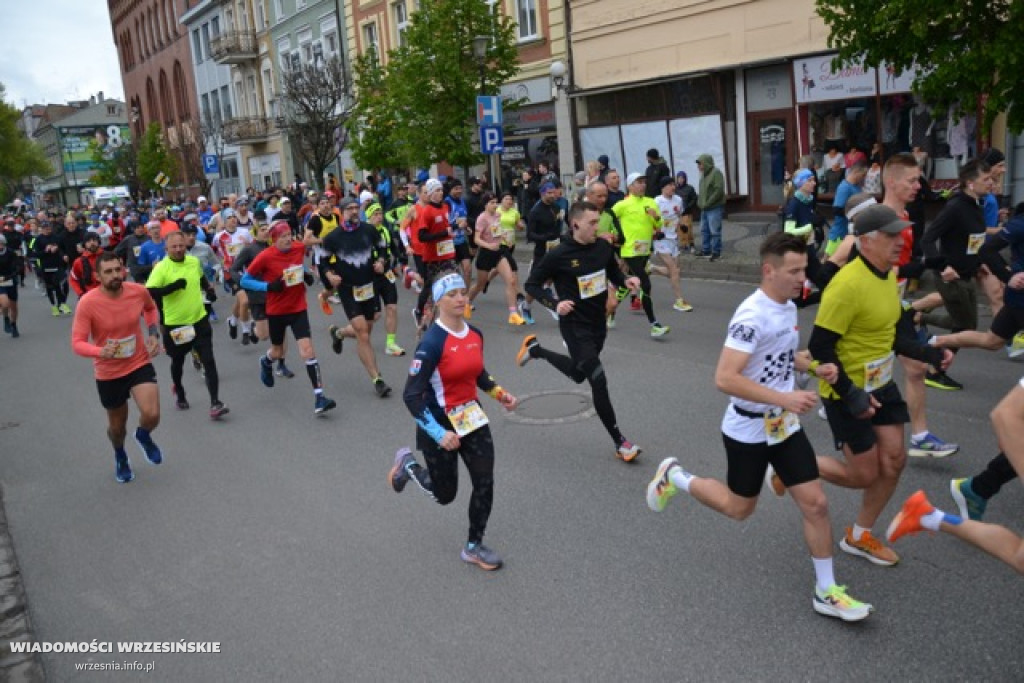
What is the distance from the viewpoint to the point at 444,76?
71.9 ft

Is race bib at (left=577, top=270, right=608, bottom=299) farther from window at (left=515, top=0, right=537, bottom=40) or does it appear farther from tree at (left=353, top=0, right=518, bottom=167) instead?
window at (left=515, top=0, right=537, bottom=40)

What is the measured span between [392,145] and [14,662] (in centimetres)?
2242

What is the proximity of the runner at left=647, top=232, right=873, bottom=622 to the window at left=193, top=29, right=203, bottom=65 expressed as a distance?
198 ft

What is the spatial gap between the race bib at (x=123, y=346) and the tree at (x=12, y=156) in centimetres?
9671

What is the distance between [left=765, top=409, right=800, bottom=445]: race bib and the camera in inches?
164

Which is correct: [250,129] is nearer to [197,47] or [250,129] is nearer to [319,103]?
[197,47]

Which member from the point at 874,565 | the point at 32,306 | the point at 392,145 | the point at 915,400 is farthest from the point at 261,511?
the point at 392,145

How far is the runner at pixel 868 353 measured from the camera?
4.39 meters

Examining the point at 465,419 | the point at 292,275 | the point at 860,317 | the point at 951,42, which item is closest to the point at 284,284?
the point at 292,275

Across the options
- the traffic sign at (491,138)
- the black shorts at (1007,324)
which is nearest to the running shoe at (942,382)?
the black shorts at (1007,324)

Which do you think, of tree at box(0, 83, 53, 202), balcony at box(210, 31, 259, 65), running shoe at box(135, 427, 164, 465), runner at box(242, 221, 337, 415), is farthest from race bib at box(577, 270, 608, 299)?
tree at box(0, 83, 53, 202)

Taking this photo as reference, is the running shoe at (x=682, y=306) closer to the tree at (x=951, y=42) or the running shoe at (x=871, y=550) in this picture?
the tree at (x=951, y=42)

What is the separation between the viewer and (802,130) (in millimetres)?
19062

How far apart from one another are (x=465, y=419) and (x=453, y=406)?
10 cm
